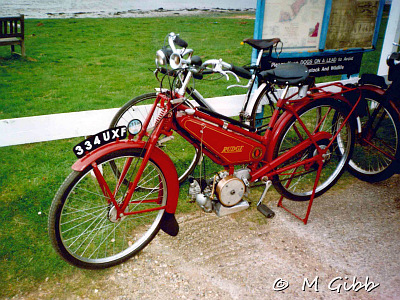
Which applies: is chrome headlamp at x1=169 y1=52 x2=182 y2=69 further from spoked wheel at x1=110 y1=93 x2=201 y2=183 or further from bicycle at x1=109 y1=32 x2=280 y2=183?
spoked wheel at x1=110 y1=93 x2=201 y2=183

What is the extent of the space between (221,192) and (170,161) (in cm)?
55

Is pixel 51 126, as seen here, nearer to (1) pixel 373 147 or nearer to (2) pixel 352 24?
(1) pixel 373 147

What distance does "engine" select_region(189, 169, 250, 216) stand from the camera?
290 centimetres

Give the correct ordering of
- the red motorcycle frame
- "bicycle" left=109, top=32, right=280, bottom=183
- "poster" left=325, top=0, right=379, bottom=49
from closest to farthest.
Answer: the red motorcycle frame
"bicycle" left=109, top=32, right=280, bottom=183
"poster" left=325, top=0, right=379, bottom=49

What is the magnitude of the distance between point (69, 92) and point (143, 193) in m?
4.04

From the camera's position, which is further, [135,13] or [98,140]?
[135,13]

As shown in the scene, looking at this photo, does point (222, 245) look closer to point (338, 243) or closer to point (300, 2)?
point (338, 243)

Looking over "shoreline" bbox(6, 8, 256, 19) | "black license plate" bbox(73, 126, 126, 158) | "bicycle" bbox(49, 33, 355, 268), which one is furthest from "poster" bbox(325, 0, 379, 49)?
"shoreline" bbox(6, 8, 256, 19)

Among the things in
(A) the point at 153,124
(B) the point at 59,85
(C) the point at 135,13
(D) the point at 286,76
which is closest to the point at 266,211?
(D) the point at 286,76

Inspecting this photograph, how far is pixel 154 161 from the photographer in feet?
8.36

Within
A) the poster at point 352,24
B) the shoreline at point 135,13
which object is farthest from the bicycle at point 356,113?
the shoreline at point 135,13

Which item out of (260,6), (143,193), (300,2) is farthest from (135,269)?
(300,2)

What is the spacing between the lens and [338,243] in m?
2.95

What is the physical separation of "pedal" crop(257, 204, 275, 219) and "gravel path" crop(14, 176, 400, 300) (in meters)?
0.07
